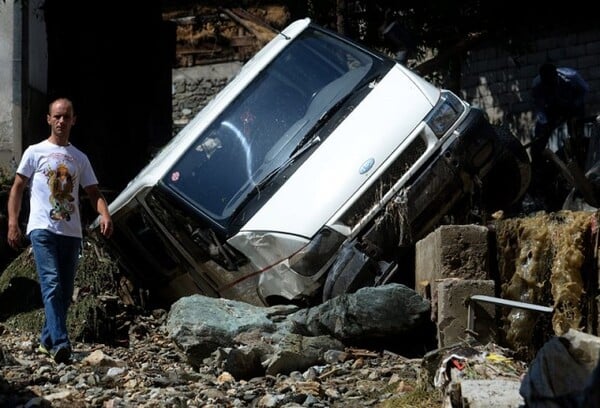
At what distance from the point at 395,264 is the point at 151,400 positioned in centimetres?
271

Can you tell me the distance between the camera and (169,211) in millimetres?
9734

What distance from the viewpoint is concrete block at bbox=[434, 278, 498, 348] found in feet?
24.2

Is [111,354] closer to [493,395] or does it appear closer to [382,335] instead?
[382,335]

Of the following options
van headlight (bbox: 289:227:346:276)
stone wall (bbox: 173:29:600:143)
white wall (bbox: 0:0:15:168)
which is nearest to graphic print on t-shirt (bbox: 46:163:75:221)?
van headlight (bbox: 289:227:346:276)

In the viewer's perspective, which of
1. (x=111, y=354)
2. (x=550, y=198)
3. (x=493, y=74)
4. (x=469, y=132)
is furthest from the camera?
(x=493, y=74)

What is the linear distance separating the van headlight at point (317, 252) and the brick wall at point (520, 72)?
7.89 meters

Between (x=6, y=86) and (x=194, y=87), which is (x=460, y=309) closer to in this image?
(x=6, y=86)

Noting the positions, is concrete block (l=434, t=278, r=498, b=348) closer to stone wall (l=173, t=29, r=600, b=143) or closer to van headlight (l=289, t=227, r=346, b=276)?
→ van headlight (l=289, t=227, r=346, b=276)

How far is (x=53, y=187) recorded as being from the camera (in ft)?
26.0

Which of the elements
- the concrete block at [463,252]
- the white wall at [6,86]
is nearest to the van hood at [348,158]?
the concrete block at [463,252]

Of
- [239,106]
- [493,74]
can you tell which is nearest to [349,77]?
[239,106]

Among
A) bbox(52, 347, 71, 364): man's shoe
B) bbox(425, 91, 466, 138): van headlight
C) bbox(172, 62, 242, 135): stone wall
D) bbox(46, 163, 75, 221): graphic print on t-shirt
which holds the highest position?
bbox(425, 91, 466, 138): van headlight

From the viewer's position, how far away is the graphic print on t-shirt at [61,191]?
7906mm

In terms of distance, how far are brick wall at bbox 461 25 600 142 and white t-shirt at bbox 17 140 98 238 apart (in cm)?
944
